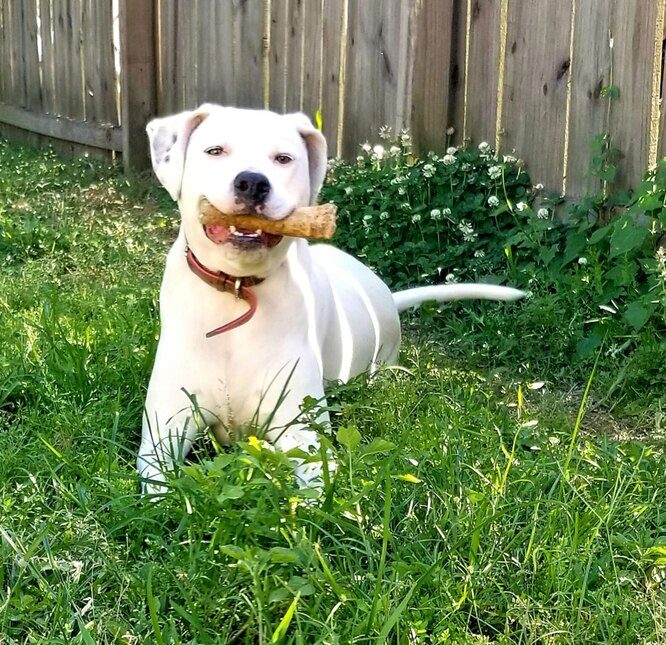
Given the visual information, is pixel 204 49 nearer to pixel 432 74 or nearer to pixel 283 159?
pixel 432 74

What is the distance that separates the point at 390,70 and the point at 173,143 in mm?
3149

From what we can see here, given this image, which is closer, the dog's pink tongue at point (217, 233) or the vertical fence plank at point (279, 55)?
the dog's pink tongue at point (217, 233)

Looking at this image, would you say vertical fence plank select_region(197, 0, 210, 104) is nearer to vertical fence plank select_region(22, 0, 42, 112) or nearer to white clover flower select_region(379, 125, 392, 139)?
white clover flower select_region(379, 125, 392, 139)

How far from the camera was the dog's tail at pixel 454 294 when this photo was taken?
4.47 meters

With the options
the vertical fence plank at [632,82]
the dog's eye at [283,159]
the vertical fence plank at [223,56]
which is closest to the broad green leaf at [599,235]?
the vertical fence plank at [632,82]

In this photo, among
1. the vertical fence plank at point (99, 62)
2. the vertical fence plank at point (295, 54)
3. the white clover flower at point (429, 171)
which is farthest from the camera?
the vertical fence plank at point (99, 62)

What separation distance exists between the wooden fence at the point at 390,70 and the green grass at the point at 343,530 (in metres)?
1.87

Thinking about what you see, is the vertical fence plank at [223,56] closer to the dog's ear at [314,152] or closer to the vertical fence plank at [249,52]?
the vertical fence plank at [249,52]

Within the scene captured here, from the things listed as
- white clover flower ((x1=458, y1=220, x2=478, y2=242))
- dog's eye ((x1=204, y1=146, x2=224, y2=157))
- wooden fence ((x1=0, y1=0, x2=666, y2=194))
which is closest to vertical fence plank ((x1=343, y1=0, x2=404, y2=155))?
wooden fence ((x1=0, y1=0, x2=666, y2=194))

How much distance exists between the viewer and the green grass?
207cm

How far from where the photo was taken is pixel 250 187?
9.36 ft

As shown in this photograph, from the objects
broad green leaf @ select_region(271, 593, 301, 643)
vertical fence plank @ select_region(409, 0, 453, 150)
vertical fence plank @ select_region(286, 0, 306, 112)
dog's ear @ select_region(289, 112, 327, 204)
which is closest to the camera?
broad green leaf @ select_region(271, 593, 301, 643)

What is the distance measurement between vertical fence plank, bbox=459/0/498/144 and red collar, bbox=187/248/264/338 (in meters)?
2.83

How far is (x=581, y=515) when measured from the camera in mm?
2543
